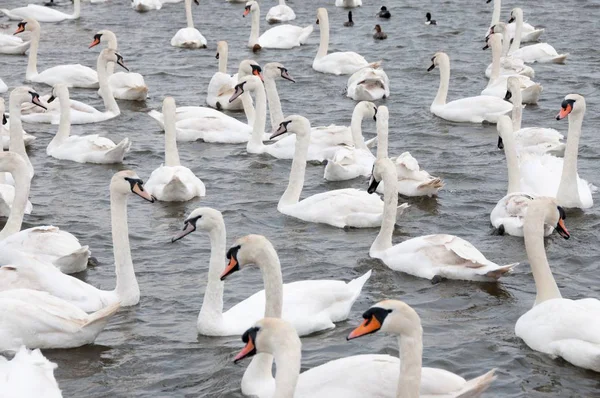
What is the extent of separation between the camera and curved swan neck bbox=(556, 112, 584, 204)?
47.0ft

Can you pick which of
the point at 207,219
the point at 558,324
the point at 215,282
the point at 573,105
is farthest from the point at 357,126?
the point at 558,324

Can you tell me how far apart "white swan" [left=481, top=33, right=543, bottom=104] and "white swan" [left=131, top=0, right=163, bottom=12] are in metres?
10.5

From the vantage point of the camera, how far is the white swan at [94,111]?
1908cm

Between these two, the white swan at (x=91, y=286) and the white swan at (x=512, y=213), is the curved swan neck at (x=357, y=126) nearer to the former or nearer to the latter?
the white swan at (x=512, y=213)

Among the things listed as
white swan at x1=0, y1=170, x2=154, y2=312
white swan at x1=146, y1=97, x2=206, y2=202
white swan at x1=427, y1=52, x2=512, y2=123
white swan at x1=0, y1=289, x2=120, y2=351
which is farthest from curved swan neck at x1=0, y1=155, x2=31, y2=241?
white swan at x1=427, y1=52, x2=512, y2=123

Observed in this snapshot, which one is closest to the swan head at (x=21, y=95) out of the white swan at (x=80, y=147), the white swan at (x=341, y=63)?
the white swan at (x=80, y=147)

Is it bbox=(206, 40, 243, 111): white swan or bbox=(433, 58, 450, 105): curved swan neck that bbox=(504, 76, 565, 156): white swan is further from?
bbox=(206, 40, 243, 111): white swan

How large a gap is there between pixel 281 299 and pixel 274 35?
16477mm

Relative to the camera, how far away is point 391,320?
316 inches

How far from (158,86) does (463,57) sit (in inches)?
244

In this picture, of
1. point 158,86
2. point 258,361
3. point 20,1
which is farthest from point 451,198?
point 20,1

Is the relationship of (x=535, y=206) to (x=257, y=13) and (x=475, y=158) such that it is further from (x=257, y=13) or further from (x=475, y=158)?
(x=257, y=13)

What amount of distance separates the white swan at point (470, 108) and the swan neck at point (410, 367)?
11.3 meters

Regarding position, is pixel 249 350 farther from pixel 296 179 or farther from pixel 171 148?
pixel 171 148
